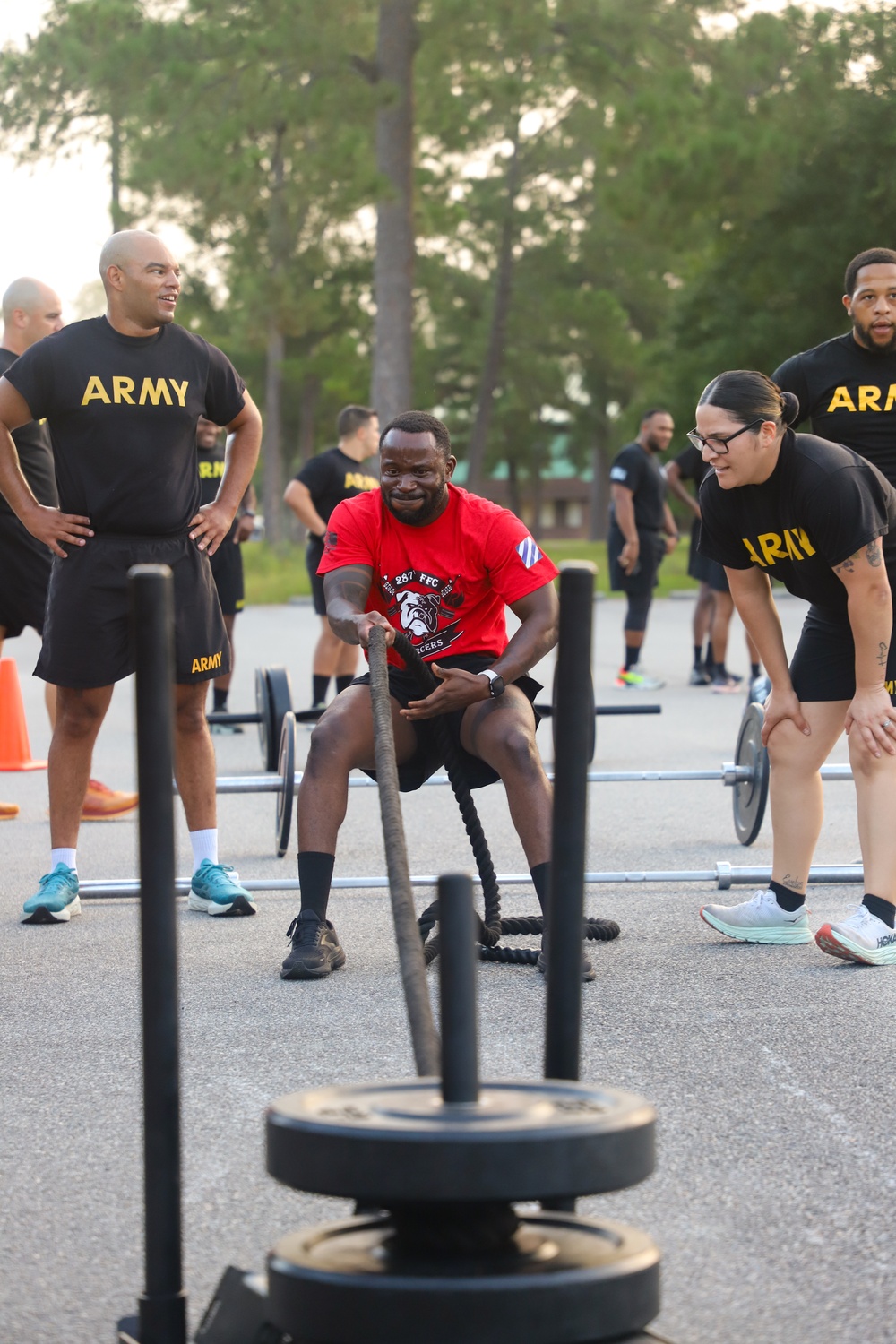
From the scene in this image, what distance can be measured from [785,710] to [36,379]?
237 cm

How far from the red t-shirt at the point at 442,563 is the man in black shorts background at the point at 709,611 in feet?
21.0

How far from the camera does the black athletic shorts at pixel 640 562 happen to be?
475 inches

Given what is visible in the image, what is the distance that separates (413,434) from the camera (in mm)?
4488

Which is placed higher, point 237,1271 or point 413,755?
point 413,755

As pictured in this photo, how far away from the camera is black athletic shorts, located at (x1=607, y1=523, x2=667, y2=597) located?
12.1 m

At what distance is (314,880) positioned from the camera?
4.51m

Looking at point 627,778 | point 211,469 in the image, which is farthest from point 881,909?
point 211,469

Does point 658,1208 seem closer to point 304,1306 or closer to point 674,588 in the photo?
point 304,1306

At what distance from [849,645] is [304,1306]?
3126 mm

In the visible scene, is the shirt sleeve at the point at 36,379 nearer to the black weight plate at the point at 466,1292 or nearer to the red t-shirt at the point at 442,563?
the red t-shirt at the point at 442,563

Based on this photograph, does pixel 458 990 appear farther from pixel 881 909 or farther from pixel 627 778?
pixel 627 778

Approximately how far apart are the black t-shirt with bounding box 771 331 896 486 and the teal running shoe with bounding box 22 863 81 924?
8.70ft

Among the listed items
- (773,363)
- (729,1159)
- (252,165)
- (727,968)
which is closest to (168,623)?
(729,1159)

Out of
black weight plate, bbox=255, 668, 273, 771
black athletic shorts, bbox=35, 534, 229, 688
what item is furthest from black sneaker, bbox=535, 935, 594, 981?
black weight plate, bbox=255, 668, 273, 771
